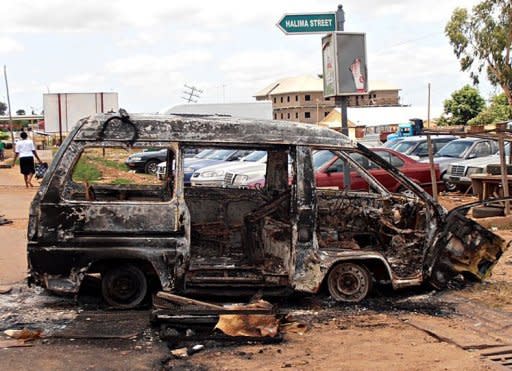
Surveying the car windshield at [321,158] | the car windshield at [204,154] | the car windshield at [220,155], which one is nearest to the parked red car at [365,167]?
the car windshield at [321,158]

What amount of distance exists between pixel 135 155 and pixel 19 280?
1886 cm

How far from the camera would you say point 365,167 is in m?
14.3

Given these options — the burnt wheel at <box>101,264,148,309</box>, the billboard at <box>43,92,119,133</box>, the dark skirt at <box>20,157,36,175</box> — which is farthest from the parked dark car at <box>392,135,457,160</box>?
the burnt wheel at <box>101,264,148,309</box>

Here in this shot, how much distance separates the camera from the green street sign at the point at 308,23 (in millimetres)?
9477

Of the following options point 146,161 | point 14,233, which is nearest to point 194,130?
point 14,233

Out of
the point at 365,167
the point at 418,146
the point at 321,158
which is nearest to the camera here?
the point at 365,167

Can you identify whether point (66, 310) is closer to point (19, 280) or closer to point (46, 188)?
point (46, 188)

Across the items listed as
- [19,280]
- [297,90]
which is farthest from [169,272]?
[297,90]

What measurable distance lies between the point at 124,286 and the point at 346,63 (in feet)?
14.0

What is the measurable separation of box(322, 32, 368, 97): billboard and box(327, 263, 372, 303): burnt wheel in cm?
270

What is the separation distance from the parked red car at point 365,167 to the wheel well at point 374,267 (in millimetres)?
5397

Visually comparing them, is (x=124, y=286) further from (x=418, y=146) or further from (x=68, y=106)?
(x=68, y=106)

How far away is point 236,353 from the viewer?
5895 mm

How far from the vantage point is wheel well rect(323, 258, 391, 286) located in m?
7.51
